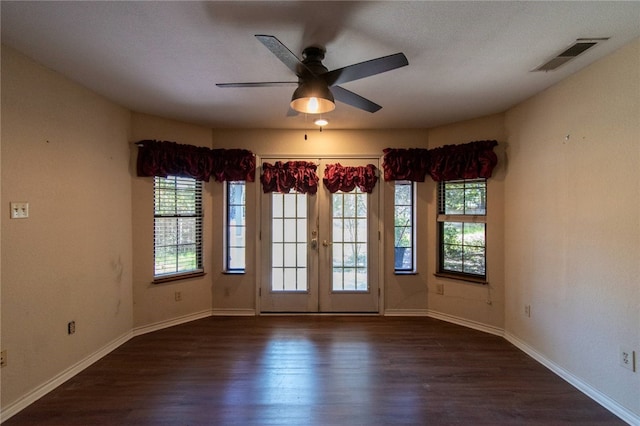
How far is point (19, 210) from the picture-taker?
2162 mm

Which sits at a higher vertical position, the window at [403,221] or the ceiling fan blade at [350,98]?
the ceiling fan blade at [350,98]

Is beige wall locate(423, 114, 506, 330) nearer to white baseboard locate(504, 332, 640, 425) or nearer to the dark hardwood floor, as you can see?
the dark hardwood floor

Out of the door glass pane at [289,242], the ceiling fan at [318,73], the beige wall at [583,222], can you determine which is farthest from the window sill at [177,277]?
the beige wall at [583,222]

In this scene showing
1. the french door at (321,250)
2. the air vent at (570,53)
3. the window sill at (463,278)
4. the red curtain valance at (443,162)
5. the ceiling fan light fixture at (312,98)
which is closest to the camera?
the ceiling fan light fixture at (312,98)

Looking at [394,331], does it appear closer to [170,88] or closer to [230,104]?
[230,104]

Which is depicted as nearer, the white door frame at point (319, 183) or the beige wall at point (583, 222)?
the beige wall at point (583, 222)

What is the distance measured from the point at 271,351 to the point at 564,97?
3.63 m

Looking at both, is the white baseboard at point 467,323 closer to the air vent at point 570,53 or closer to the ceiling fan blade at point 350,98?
the air vent at point 570,53

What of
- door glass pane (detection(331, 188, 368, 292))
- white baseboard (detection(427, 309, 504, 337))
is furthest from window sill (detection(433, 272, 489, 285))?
door glass pane (detection(331, 188, 368, 292))

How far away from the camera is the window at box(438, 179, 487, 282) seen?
362 centimetres

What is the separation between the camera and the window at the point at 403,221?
407 centimetres

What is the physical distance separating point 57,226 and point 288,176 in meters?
2.42

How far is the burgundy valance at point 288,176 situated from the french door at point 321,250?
0.40 feet

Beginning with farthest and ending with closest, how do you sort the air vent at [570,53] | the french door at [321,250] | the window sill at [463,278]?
the french door at [321,250] < the window sill at [463,278] < the air vent at [570,53]
